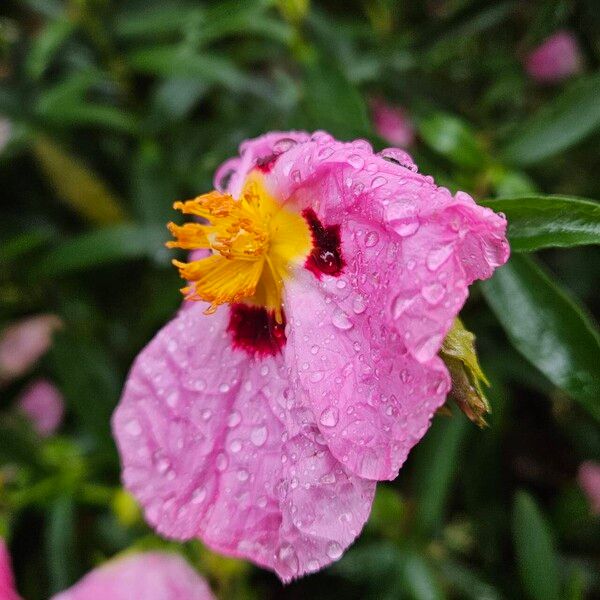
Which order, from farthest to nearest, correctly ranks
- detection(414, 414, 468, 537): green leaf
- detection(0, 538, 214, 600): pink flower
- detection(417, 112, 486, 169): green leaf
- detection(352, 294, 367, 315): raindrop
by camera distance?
detection(414, 414, 468, 537): green leaf
detection(417, 112, 486, 169): green leaf
detection(0, 538, 214, 600): pink flower
detection(352, 294, 367, 315): raindrop

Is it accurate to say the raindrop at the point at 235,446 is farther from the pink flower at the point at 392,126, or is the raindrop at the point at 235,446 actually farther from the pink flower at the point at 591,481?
the pink flower at the point at 392,126

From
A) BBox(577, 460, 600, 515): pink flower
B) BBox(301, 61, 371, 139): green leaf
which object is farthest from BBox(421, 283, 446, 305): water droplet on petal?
BBox(577, 460, 600, 515): pink flower

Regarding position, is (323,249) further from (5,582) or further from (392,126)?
(392,126)

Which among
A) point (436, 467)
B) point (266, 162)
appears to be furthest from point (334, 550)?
point (436, 467)

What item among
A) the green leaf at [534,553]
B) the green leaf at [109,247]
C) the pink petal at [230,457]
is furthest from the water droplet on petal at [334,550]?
the green leaf at [109,247]

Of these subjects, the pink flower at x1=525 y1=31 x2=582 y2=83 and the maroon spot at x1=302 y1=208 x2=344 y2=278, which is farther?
the pink flower at x1=525 y1=31 x2=582 y2=83

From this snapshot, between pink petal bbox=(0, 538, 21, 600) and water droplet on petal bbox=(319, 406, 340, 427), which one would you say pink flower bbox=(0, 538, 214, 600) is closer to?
pink petal bbox=(0, 538, 21, 600)
